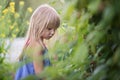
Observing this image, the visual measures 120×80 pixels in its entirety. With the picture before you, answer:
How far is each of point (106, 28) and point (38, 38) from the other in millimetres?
2074

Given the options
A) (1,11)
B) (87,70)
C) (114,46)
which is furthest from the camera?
(1,11)

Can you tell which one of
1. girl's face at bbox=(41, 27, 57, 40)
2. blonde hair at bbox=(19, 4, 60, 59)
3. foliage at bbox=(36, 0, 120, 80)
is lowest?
foliage at bbox=(36, 0, 120, 80)

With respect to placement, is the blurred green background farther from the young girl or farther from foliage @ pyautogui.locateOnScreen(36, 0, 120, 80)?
the young girl

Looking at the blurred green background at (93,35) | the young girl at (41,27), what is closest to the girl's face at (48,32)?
the young girl at (41,27)

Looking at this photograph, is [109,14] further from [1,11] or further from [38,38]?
[1,11]

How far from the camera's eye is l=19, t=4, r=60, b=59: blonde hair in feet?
9.17

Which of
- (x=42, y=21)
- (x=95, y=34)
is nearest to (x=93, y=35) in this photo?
(x=95, y=34)

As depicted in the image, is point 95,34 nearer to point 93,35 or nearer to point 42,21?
point 93,35

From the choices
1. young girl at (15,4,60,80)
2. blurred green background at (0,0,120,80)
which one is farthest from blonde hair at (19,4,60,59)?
blurred green background at (0,0,120,80)

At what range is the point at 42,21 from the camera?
9.43 feet

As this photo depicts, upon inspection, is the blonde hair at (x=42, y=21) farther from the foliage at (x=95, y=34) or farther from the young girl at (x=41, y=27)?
the foliage at (x=95, y=34)

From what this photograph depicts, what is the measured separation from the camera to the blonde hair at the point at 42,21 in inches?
Answer: 110

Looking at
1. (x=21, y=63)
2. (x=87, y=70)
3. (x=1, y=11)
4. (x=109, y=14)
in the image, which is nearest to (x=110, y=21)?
(x=109, y=14)

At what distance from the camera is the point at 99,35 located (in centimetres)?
95
